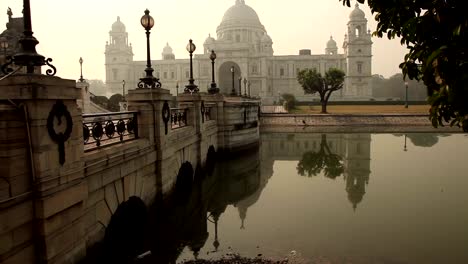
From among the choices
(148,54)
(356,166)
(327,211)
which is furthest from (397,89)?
(148,54)

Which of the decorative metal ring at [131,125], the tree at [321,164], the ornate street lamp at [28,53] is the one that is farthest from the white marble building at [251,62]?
the ornate street lamp at [28,53]

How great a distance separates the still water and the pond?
33 mm

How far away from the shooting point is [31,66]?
651 cm

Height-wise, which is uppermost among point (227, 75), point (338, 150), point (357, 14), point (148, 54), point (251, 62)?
point (357, 14)

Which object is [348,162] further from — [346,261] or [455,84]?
[455,84]

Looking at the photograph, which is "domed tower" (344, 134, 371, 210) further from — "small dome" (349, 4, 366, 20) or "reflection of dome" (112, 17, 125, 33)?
"reflection of dome" (112, 17, 125, 33)

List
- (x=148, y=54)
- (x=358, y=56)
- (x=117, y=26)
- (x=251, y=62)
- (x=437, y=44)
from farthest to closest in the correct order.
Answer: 1. (x=117, y=26)
2. (x=251, y=62)
3. (x=358, y=56)
4. (x=148, y=54)
5. (x=437, y=44)

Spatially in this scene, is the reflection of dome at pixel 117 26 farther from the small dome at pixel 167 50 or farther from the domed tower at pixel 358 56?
the domed tower at pixel 358 56

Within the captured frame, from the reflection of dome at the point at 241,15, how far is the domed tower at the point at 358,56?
26629 mm

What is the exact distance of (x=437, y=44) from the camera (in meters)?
5.73

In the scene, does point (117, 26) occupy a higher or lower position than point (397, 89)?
higher

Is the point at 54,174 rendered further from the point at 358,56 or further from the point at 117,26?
the point at 117,26

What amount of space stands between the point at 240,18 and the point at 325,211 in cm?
9721

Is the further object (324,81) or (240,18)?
(240,18)
